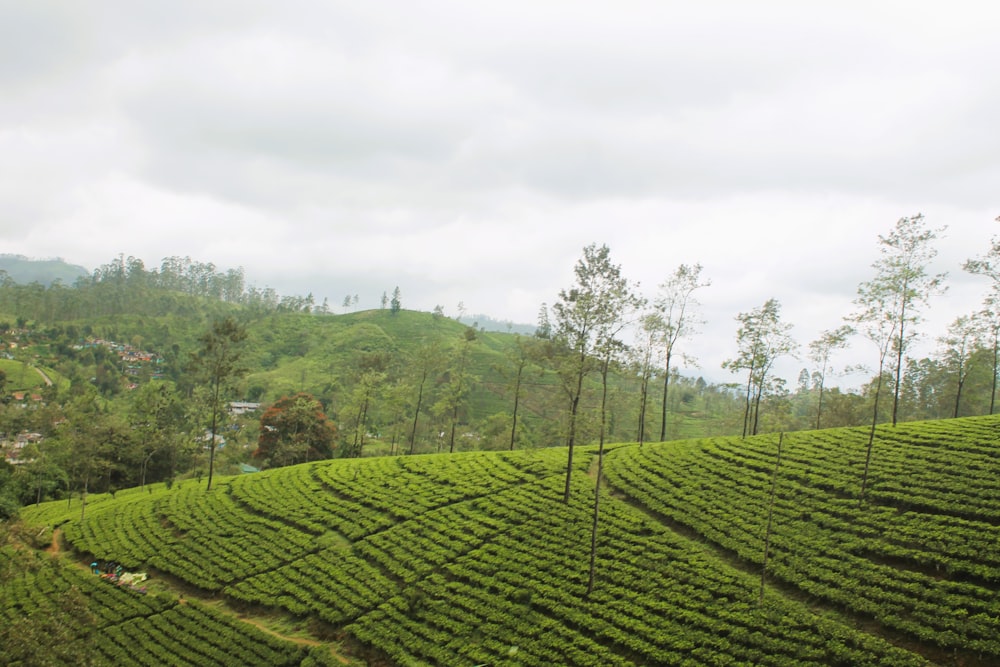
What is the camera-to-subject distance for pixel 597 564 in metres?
25.5

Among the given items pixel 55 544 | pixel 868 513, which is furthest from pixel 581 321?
pixel 55 544

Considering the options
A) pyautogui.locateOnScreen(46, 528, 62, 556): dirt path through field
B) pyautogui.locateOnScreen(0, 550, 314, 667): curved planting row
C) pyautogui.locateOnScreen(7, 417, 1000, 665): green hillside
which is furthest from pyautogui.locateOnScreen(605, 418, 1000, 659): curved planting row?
pyautogui.locateOnScreen(46, 528, 62, 556): dirt path through field

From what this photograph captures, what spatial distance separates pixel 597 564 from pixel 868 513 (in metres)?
14.0

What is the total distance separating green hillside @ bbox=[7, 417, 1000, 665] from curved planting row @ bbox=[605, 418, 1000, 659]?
0.11 m

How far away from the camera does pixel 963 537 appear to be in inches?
881

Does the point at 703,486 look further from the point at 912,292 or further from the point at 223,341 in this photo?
the point at 223,341

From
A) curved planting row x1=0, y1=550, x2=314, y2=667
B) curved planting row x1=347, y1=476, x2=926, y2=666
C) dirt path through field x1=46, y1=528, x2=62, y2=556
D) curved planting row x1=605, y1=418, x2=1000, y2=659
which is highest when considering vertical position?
curved planting row x1=605, y1=418, x2=1000, y2=659

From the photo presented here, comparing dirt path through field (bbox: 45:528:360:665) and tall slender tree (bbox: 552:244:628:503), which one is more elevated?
tall slender tree (bbox: 552:244:628:503)

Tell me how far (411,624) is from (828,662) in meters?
16.8

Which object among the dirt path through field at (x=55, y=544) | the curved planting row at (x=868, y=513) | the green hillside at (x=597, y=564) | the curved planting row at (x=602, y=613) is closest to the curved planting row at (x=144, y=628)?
the green hillside at (x=597, y=564)

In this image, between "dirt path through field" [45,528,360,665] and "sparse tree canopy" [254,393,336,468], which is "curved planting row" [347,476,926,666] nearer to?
"dirt path through field" [45,528,360,665]

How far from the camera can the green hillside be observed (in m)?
19.7

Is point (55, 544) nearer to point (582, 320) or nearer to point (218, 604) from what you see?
point (218, 604)

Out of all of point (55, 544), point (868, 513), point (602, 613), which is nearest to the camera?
point (602, 613)
